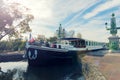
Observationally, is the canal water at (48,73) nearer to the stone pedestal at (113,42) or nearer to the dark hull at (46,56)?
the dark hull at (46,56)

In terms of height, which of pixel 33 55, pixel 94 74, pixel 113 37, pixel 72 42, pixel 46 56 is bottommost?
pixel 94 74

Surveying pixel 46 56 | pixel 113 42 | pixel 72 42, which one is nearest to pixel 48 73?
pixel 46 56

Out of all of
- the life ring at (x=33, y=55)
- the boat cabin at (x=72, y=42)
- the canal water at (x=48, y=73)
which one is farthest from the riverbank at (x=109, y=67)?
the boat cabin at (x=72, y=42)

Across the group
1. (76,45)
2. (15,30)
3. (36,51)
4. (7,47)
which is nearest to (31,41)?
(36,51)

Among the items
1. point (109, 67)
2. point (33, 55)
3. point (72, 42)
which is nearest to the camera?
point (109, 67)

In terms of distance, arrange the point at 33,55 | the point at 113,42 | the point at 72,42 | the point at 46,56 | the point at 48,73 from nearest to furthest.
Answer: the point at 48,73 < the point at 46,56 < the point at 33,55 < the point at 72,42 < the point at 113,42

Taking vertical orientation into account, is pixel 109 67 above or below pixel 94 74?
above

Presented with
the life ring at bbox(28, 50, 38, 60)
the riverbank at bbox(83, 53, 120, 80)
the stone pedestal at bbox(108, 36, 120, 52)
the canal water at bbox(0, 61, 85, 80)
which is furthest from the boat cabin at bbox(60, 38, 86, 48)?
the riverbank at bbox(83, 53, 120, 80)

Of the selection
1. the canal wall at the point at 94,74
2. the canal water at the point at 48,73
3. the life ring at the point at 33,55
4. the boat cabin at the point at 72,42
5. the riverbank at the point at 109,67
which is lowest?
the canal water at the point at 48,73

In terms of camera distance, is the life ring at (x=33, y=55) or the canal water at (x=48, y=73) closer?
the canal water at (x=48, y=73)

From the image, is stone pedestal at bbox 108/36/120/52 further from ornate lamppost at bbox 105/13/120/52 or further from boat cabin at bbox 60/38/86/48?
boat cabin at bbox 60/38/86/48

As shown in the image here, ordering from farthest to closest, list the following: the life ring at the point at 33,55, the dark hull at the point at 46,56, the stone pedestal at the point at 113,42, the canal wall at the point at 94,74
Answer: the stone pedestal at the point at 113,42, the life ring at the point at 33,55, the dark hull at the point at 46,56, the canal wall at the point at 94,74

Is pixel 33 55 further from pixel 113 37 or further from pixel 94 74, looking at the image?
pixel 113 37

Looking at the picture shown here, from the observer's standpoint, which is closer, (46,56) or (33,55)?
(46,56)
